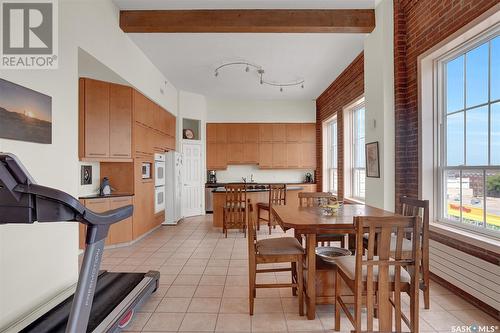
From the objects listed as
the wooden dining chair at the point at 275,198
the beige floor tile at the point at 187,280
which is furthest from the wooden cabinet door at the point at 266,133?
the beige floor tile at the point at 187,280

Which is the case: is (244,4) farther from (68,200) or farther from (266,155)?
(266,155)

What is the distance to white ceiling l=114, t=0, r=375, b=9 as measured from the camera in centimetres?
352

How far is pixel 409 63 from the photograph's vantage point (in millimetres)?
3395

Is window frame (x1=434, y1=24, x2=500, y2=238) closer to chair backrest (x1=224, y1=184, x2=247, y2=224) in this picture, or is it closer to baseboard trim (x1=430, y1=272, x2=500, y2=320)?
baseboard trim (x1=430, y1=272, x2=500, y2=320)

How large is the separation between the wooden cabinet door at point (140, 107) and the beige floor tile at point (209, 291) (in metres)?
2.99

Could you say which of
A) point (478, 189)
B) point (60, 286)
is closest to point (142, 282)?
point (60, 286)

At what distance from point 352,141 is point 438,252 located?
3114mm

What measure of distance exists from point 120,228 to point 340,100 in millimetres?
4964

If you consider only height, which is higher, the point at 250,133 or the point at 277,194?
the point at 250,133

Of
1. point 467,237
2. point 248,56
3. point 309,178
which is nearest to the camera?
point 467,237

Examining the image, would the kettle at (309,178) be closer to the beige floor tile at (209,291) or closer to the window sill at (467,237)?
the window sill at (467,237)

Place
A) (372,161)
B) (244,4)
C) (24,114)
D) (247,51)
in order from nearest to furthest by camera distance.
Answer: (24,114), (244,4), (372,161), (247,51)

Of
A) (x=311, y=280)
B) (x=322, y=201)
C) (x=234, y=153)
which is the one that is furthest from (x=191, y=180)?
(x=311, y=280)

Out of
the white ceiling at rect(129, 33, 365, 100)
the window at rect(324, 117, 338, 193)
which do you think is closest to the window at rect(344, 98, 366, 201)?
the window at rect(324, 117, 338, 193)
